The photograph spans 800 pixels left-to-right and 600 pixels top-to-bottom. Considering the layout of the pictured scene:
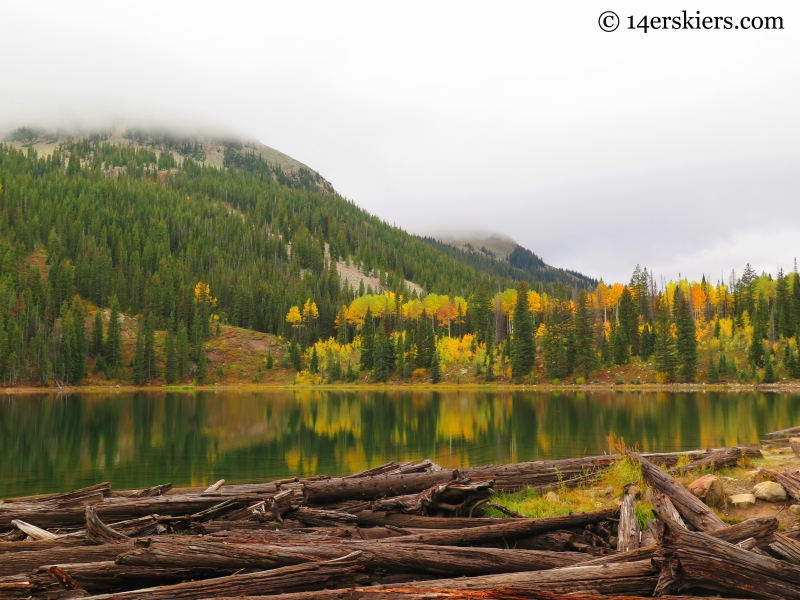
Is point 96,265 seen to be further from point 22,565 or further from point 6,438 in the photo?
point 22,565

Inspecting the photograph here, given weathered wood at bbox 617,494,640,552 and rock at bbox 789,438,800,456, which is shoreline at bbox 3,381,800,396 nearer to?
rock at bbox 789,438,800,456

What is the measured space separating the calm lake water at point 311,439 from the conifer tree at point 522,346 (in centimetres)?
6448

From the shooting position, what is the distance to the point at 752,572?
20.8 feet

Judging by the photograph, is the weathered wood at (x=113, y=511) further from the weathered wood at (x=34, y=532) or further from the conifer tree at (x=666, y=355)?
the conifer tree at (x=666, y=355)

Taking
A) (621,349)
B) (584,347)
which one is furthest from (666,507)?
(621,349)

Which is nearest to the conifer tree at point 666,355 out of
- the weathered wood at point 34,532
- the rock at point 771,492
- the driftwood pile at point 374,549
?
the rock at point 771,492

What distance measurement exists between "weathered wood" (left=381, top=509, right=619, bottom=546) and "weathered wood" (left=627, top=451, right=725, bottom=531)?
5.30ft

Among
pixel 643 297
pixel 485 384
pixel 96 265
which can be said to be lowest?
pixel 485 384

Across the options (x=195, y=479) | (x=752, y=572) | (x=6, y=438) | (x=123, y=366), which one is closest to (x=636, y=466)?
(x=752, y=572)

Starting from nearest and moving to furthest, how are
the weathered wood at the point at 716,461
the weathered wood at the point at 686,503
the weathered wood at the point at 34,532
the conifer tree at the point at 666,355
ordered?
1. the weathered wood at the point at 34,532
2. the weathered wood at the point at 686,503
3. the weathered wood at the point at 716,461
4. the conifer tree at the point at 666,355

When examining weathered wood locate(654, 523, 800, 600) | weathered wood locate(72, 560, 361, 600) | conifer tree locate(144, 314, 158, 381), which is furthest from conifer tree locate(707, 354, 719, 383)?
conifer tree locate(144, 314, 158, 381)

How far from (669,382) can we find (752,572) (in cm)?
11621

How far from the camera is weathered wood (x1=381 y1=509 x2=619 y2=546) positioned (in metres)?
8.61

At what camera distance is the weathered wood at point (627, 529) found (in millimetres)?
8430
